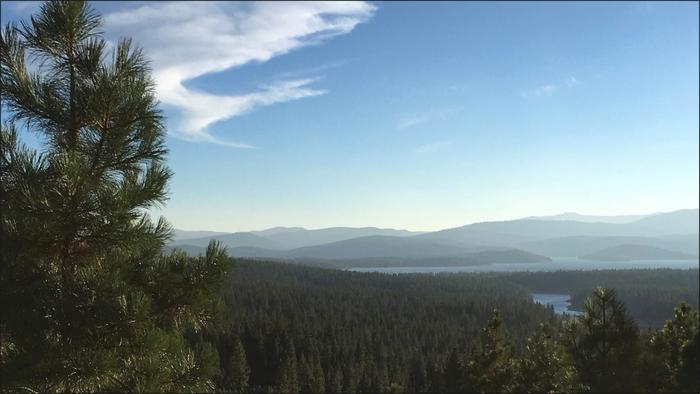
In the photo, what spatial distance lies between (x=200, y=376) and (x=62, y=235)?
9.86 ft

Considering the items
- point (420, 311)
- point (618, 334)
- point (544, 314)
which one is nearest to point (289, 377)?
point (618, 334)

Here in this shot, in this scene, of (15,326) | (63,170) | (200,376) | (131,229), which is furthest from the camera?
(200,376)

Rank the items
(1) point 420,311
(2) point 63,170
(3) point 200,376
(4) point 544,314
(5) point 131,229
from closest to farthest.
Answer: (2) point 63,170, (5) point 131,229, (3) point 200,376, (1) point 420,311, (4) point 544,314

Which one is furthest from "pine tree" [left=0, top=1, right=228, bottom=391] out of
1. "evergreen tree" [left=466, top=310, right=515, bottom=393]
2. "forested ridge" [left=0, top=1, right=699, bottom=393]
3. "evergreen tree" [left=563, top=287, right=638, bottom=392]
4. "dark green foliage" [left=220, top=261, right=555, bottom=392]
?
"dark green foliage" [left=220, top=261, right=555, bottom=392]

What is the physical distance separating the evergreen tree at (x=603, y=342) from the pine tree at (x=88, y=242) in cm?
1268

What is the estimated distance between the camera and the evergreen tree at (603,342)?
1482 cm

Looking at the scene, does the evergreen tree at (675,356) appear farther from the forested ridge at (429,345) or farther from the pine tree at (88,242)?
the pine tree at (88,242)

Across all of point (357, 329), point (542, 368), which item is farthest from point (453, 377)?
point (357, 329)

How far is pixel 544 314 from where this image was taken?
553 ft

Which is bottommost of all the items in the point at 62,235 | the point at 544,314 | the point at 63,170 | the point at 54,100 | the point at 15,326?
the point at 544,314

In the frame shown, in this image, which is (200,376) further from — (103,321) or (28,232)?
(28,232)

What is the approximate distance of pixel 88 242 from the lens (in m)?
7.30

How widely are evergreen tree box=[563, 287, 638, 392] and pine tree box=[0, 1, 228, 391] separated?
12.7 metres

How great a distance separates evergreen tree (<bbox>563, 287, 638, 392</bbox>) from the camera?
48.6ft
